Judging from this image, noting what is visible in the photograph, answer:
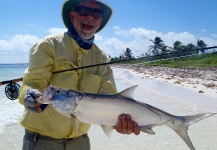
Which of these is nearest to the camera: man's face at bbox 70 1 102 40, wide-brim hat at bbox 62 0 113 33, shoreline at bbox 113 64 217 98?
man's face at bbox 70 1 102 40

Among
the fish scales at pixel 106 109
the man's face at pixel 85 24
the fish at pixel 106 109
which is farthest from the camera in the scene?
the man's face at pixel 85 24

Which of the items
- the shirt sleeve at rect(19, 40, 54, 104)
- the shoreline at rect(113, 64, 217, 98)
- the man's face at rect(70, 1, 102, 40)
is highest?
the man's face at rect(70, 1, 102, 40)

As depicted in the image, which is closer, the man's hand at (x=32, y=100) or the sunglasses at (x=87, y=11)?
the man's hand at (x=32, y=100)

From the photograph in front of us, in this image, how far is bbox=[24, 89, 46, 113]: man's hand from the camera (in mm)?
2938

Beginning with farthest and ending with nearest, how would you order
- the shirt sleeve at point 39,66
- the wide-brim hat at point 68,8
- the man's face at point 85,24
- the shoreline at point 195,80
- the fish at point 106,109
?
the shoreline at point 195,80, the wide-brim hat at point 68,8, the man's face at point 85,24, the shirt sleeve at point 39,66, the fish at point 106,109

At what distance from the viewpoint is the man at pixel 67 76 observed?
3.33 metres

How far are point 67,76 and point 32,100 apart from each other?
67 cm

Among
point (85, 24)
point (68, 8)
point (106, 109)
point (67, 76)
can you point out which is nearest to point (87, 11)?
point (85, 24)

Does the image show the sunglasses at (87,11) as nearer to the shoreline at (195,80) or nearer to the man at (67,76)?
the man at (67,76)

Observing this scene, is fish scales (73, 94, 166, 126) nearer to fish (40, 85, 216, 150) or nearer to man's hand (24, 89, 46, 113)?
fish (40, 85, 216, 150)

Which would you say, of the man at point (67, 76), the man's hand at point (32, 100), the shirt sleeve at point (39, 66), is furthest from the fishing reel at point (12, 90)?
the man's hand at point (32, 100)

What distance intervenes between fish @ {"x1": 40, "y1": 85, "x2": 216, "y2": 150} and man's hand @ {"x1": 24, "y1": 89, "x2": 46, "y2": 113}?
0.29 feet

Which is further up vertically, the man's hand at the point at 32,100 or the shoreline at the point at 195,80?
the man's hand at the point at 32,100

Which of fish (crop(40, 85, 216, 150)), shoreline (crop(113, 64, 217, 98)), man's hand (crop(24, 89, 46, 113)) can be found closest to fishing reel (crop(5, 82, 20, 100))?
man's hand (crop(24, 89, 46, 113))
